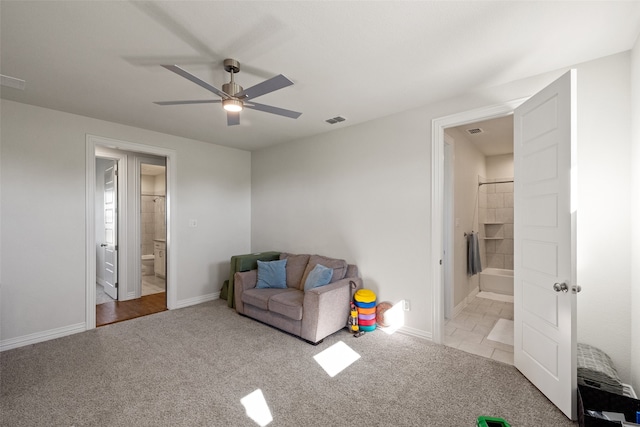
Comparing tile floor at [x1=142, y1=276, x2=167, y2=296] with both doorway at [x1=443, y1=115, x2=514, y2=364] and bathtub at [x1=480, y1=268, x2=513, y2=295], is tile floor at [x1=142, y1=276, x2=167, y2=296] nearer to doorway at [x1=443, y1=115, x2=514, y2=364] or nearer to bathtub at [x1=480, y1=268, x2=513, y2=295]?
doorway at [x1=443, y1=115, x2=514, y2=364]

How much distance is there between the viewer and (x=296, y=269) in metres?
4.07

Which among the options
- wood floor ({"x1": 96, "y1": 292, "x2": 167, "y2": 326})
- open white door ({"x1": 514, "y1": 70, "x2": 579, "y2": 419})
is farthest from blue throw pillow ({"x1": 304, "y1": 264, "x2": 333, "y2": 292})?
wood floor ({"x1": 96, "y1": 292, "x2": 167, "y2": 326})

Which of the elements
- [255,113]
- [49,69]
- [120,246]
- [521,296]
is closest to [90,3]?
[49,69]

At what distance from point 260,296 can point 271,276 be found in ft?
1.43

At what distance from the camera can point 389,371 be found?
2.50 metres

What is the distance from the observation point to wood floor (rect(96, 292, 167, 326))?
12.6ft

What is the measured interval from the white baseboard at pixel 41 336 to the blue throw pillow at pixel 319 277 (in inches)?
111

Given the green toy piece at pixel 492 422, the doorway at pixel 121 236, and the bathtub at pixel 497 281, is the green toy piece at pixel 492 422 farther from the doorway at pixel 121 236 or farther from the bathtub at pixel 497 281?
the doorway at pixel 121 236

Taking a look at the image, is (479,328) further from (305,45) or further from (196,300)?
(196,300)

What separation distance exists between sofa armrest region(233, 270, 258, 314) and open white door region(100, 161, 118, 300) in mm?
2414

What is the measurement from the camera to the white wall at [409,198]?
2.17 metres

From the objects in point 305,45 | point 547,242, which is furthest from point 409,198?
point 305,45

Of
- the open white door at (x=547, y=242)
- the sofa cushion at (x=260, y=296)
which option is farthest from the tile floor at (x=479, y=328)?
the sofa cushion at (x=260, y=296)

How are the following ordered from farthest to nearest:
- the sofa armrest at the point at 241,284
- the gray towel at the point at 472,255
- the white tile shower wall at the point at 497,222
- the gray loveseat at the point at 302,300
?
the white tile shower wall at the point at 497,222 < the gray towel at the point at 472,255 < the sofa armrest at the point at 241,284 < the gray loveseat at the point at 302,300
